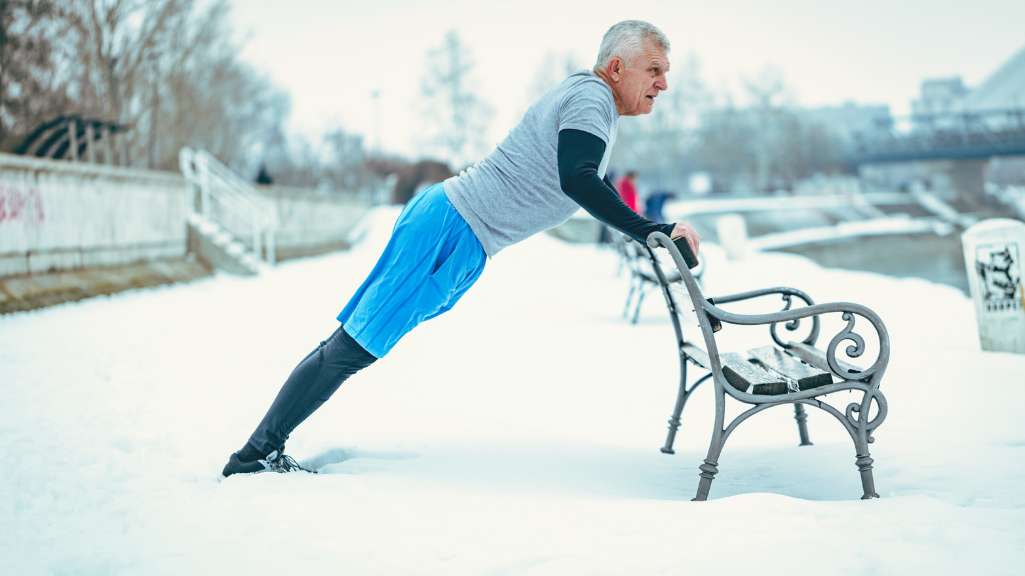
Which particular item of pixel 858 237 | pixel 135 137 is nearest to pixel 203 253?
pixel 135 137

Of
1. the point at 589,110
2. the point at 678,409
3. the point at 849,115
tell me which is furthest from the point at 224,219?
the point at 849,115

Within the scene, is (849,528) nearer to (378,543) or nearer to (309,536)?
(378,543)

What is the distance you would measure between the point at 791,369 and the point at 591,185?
0.99m

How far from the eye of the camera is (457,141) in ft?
153

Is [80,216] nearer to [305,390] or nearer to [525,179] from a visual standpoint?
[305,390]

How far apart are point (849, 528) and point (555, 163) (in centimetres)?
136

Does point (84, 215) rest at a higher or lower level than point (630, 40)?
higher

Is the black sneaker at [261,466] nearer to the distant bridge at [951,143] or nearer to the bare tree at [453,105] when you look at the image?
the bare tree at [453,105]

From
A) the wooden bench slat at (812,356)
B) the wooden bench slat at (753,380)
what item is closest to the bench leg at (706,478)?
the wooden bench slat at (753,380)

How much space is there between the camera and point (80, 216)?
353 inches

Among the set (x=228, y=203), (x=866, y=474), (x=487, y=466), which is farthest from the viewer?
(x=228, y=203)

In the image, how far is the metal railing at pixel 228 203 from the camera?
1293cm

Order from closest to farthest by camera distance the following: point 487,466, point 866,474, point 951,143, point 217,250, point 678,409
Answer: point 866,474 → point 487,466 → point 678,409 → point 217,250 → point 951,143

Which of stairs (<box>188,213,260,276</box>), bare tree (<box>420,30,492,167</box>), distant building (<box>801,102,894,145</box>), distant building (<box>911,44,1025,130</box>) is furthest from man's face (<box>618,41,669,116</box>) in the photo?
distant building (<box>801,102,894,145</box>)
